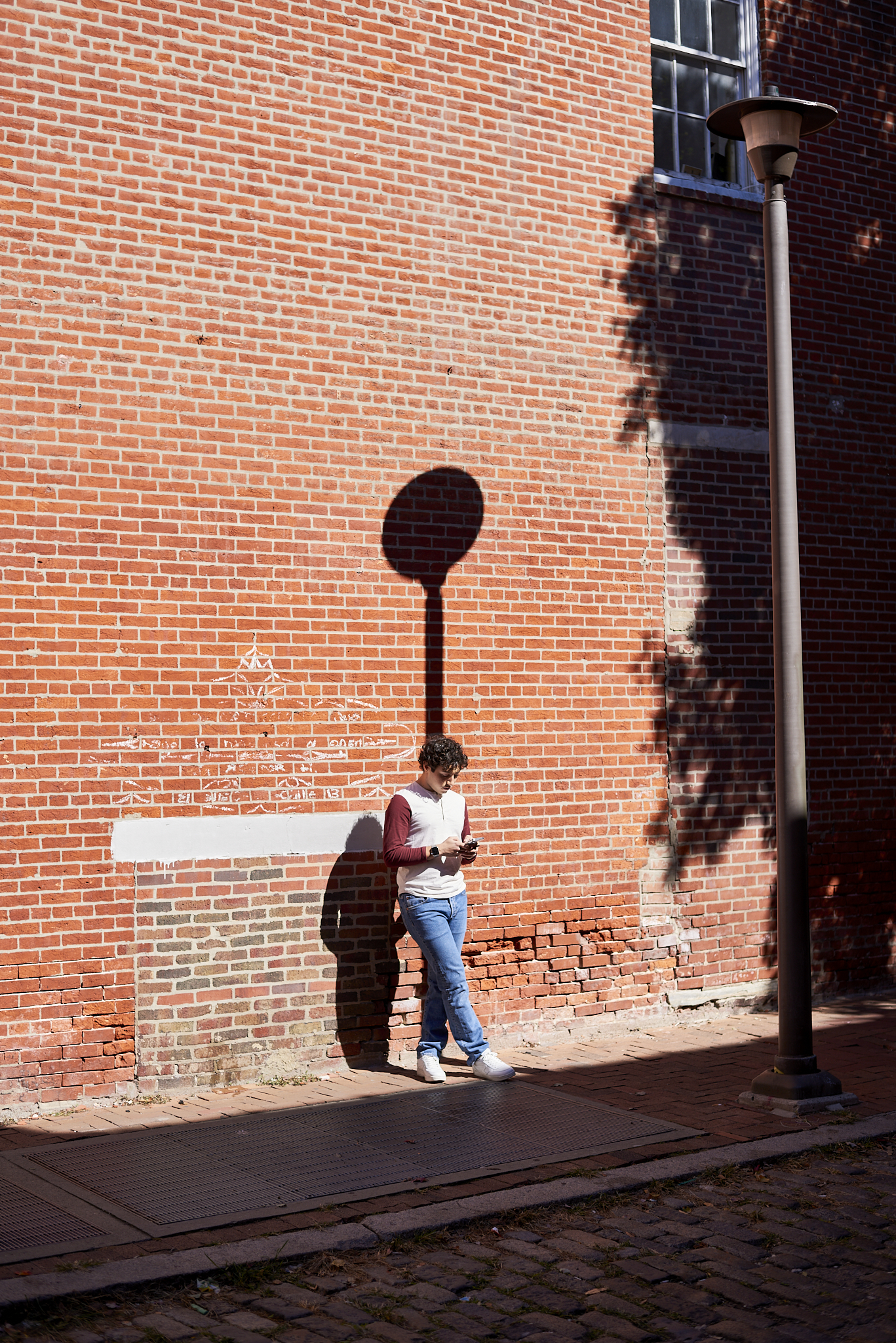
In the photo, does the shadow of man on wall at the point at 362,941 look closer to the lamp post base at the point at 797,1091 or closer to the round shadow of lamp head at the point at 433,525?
the round shadow of lamp head at the point at 433,525

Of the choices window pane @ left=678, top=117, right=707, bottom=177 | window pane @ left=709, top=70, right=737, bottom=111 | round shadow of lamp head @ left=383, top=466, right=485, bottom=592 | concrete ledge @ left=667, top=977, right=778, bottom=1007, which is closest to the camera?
round shadow of lamp head @ left=383, top=466, right=485, bottom=592

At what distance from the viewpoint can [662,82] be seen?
9.19 metres

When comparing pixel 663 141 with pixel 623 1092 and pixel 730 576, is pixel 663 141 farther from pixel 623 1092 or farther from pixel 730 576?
pixel 623 1092

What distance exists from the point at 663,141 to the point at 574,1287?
300 inches

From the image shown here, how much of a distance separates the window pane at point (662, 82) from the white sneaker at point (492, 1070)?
653cm

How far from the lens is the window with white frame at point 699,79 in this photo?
30.2ft

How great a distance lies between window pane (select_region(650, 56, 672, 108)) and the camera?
9172 millimetres

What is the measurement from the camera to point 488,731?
787cm

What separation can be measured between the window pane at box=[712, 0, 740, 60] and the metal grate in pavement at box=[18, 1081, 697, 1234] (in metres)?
7.37

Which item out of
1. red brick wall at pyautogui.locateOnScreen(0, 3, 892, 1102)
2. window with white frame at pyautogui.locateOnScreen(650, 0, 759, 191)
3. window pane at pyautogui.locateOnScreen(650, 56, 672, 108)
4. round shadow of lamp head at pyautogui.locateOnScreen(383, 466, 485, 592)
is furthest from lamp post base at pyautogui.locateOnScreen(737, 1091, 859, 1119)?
window pane at pyautogui.locateOnScreen(650, 56, 672, 108)

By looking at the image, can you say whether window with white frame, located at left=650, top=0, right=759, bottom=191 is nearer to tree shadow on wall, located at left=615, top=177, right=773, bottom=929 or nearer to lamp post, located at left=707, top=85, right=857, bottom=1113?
tree shadow on wall, located at left=615, top=177, right=773, bottom=929

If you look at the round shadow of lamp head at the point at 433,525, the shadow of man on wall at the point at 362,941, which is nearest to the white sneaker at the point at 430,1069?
the shadow of man on wall at the point at 362,941

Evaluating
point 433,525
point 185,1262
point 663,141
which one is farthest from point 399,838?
point 663,141

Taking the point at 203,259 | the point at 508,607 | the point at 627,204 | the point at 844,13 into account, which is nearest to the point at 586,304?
the point at 627,204
